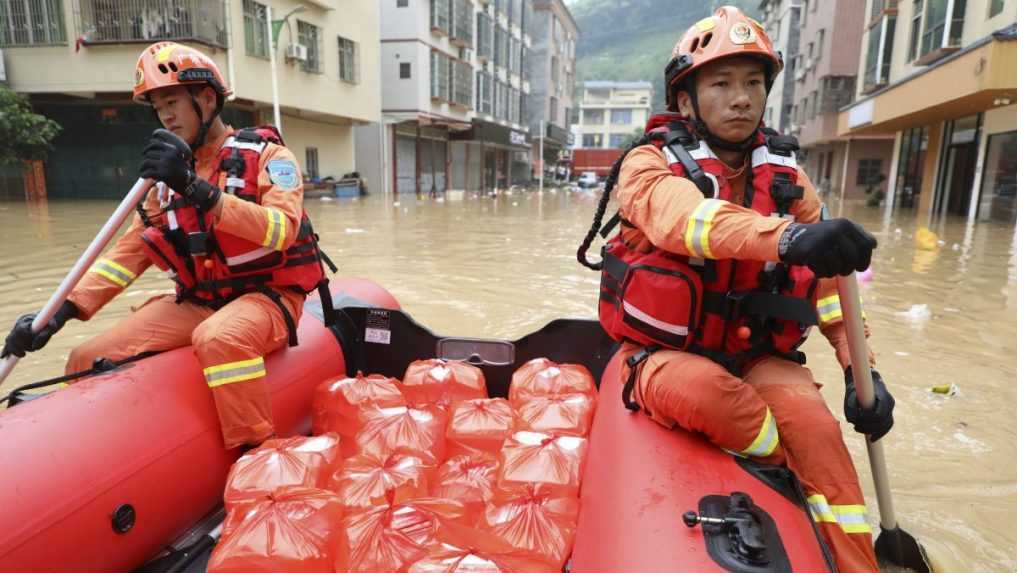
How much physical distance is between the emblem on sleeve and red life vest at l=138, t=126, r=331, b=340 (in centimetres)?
9

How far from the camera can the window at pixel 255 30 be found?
63.2 feet

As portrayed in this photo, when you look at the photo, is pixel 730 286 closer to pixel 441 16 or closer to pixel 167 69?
pixel 167 69

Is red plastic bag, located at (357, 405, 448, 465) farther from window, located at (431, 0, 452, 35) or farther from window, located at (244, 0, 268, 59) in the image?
window, located at (431, 0, 452, 35)

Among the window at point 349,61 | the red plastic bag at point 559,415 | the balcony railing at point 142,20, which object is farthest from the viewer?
the window at point 349,61

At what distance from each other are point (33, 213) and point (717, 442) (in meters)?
Answer: 17.9

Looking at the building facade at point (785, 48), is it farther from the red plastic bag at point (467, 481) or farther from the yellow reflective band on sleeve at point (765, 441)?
the yellow reflective band on sleeve at point (765, 441)

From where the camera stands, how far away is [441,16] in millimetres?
31938

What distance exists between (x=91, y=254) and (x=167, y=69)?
86 cm

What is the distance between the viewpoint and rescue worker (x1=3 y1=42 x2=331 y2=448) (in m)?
2.42

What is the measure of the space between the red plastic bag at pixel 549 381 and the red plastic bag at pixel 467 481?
54 centimetres

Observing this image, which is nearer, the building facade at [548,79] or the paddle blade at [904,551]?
the paddle blade at [904,551]

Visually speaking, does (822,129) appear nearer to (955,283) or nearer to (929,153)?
(929,153)

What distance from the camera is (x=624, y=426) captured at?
76.8 inches

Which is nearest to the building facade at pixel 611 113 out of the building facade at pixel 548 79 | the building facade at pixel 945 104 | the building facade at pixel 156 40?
the building facade at pixel 548 79
